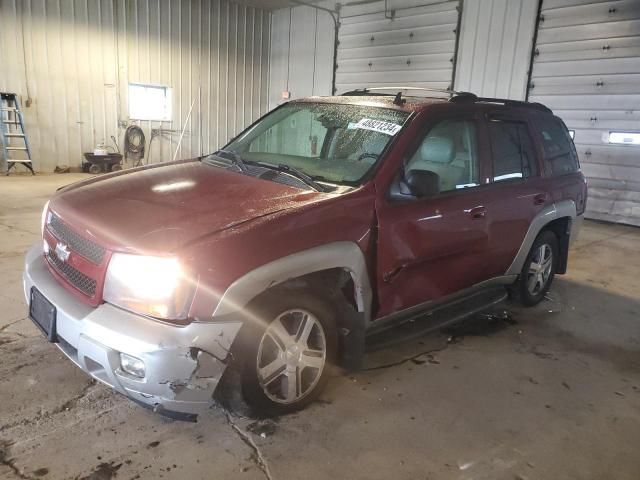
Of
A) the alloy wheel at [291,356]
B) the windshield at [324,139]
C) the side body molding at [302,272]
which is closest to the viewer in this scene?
the side body molding at [302,272]

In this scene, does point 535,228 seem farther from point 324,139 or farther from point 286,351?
point 286,351

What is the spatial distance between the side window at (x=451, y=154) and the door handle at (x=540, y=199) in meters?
0.76

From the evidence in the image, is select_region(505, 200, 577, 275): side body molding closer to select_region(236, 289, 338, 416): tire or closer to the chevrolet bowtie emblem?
select_region(236, 289, 338, 416): tire

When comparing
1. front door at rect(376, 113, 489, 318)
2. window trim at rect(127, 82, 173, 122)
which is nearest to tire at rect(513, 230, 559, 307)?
front door at rect(376, 113, 489, 318)

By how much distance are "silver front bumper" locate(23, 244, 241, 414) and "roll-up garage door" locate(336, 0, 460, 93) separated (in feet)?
31.1

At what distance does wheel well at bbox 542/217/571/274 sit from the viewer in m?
4.27

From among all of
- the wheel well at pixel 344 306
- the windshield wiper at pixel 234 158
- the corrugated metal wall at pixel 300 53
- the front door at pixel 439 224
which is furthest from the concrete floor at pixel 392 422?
the corrugated metal wall at pixel 300 53

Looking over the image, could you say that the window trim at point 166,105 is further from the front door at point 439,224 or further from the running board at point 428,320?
the running board at point 428,320

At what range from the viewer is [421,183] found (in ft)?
8.61

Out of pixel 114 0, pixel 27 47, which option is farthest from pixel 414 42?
pixel 27 47

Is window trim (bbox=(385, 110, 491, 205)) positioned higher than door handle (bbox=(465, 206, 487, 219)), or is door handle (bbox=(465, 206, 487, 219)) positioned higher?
window trim (bbox=(385, 110, 491, 205))

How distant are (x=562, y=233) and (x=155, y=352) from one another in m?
3.71

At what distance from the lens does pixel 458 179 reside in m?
3.18

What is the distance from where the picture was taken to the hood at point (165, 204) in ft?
6.88
